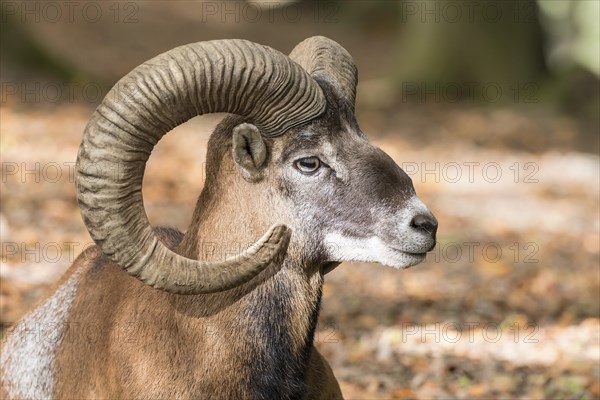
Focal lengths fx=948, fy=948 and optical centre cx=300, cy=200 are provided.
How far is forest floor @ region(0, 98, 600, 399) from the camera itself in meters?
9.18

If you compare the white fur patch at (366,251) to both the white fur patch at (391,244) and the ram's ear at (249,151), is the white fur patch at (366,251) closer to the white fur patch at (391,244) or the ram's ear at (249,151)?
the white fur patch at (391,244)

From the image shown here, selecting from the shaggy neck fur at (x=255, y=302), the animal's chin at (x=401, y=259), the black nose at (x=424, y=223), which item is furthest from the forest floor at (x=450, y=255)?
the black nose at (x=424, y=223)

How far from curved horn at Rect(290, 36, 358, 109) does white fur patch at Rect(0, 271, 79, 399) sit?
2.16 meters

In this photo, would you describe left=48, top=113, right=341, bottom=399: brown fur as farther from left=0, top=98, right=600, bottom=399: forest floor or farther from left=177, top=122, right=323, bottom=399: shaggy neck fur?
left=0, top=98, right=600, bottom=399: forest floor

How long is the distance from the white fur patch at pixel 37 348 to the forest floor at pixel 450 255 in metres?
3.04

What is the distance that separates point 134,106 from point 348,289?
22.7 ft

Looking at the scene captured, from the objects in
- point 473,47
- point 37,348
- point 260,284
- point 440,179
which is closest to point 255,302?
point 260,284

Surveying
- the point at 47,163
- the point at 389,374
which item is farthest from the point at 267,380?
the point at 47,163

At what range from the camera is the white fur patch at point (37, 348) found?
6.30 m

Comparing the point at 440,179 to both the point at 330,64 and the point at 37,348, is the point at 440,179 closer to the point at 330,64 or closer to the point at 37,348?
the point at 330,64

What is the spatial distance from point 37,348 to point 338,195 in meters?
2.40

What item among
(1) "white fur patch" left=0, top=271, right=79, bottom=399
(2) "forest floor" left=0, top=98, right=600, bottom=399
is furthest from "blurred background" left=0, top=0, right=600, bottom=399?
(1) "white fur patch" left=0, top=271, right=79, bottom=399

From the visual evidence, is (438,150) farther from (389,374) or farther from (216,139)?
(216,139)

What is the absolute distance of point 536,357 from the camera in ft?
31.1
